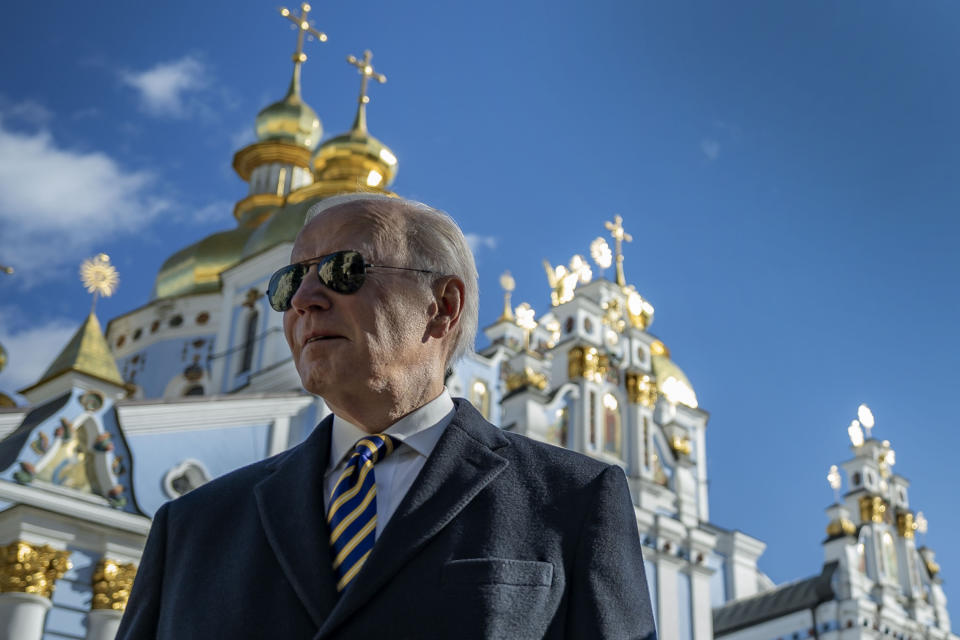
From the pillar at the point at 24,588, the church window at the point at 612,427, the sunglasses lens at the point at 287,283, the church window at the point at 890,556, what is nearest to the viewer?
the sunglasses lens at the point at 287,283

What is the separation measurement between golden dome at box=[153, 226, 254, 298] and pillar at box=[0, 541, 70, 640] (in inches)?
428

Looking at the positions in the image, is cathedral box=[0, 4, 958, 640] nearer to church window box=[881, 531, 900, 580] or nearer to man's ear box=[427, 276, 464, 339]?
church window box=[881, 531, 900, 580]

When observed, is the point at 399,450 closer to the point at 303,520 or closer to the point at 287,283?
the point at 303,520

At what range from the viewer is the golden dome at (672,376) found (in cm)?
2656

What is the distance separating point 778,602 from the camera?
18.7 meters

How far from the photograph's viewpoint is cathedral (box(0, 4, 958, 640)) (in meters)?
9.47

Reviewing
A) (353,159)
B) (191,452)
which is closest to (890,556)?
(353,159)

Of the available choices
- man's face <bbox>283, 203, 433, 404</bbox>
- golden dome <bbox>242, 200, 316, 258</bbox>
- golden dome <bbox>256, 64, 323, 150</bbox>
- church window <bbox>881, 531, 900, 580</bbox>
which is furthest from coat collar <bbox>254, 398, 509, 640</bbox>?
golden dome <bbox>256, 64, 323, 150</bbox>

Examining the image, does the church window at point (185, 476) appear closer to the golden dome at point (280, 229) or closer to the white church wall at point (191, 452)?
the white church wall at point (191, 452)

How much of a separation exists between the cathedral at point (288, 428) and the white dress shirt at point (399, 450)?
4.42 m

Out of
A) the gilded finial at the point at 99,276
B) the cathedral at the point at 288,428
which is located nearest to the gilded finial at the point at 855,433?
the cathedral at the point at 288,428

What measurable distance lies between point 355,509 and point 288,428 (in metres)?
10.3

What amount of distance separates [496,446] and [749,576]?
954 inches

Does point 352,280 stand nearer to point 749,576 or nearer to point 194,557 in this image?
point 194,557
